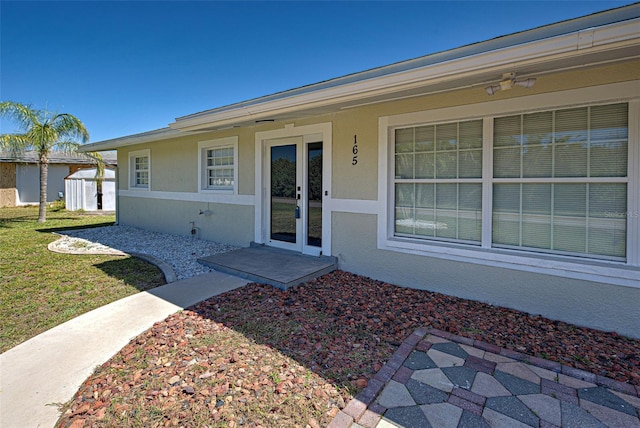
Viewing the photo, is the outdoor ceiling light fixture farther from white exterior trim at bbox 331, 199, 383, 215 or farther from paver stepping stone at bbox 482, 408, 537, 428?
paver stepping stone at bbox 482, 408, 537, 428

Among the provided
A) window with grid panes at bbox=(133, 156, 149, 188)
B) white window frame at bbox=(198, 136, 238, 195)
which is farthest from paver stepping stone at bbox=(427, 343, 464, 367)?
window with grid panes at bbox=(133, 156, 149, 188)

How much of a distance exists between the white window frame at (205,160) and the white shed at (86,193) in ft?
39.9

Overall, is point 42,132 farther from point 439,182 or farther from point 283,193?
point 439,182

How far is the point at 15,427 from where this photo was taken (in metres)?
2.25

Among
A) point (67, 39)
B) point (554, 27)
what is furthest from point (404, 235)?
point (67, 39)

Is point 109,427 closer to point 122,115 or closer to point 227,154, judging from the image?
point 227,154

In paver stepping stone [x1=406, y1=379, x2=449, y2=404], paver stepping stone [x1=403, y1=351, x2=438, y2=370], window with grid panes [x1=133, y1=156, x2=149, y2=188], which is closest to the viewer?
paver stepping stone [x1=406, y1=379, x2=449, y2=404]

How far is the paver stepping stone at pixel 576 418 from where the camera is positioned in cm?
215

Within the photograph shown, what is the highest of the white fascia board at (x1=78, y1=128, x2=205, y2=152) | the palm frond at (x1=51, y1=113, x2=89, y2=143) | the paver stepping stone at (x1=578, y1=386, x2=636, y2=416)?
the palm frond at (x1=51, y1=113, x2=89, y2=143)

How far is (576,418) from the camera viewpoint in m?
2.21

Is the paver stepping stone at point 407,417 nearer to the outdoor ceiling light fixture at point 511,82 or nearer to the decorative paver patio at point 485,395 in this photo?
the decorative paver patio at point 485,395

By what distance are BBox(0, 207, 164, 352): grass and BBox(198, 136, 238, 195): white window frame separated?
241 cm

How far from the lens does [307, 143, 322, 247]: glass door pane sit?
6.03 meters

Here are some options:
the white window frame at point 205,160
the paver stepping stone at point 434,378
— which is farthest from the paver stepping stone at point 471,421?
the white window frame at point 205,160
